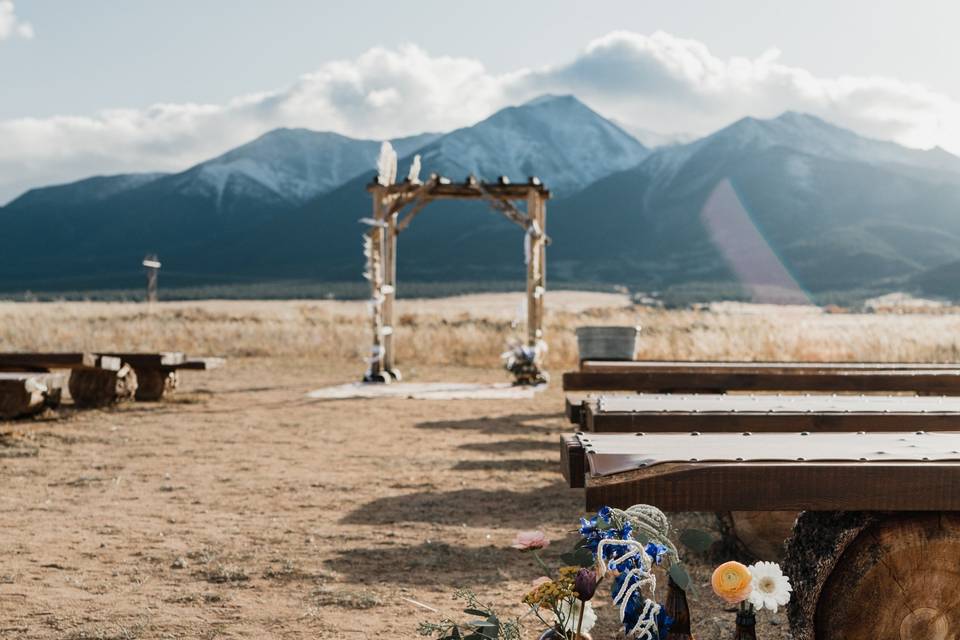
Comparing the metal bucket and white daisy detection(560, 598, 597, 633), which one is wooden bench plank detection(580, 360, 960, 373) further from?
white daisy detection(560, 598, 597, 633)

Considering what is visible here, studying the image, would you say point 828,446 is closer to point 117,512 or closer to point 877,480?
point 877,480

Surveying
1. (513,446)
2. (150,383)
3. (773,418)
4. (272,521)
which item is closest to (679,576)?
(773,418)

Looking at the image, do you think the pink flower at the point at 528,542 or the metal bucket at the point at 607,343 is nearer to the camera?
the pink flower at the point at 528,542

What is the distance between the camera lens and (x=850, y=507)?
276 centimetres

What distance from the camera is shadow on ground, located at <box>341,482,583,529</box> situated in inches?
233

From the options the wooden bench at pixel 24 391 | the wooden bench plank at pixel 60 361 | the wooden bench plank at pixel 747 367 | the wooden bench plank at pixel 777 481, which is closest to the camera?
the wooden bench plank at pixel 777 481

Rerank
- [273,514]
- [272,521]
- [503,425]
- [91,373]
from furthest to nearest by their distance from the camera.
Answer: [91,373]
[503,425]
[273,514]
[272,521]

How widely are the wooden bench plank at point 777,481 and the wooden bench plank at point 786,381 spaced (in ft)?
11.4

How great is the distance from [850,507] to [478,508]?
3713mm

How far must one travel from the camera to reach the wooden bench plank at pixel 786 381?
6.31m

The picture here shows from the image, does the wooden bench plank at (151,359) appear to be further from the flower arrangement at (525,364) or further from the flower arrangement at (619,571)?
the flower arrangement at (619,571)

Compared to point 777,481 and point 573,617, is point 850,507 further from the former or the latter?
point 573,617

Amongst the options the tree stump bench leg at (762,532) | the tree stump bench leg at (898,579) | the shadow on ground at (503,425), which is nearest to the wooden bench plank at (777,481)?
the tree stump bench leg at (898,579)

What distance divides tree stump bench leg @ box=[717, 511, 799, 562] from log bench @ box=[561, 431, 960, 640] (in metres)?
1.69
